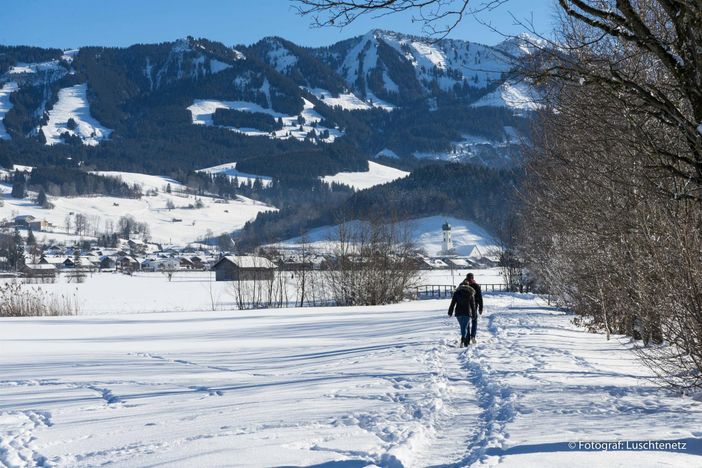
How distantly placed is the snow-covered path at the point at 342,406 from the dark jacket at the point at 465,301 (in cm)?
91

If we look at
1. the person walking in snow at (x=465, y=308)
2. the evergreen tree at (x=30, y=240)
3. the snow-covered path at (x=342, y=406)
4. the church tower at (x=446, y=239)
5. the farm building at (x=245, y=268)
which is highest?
the evergreen tree at (x=30, y=240)

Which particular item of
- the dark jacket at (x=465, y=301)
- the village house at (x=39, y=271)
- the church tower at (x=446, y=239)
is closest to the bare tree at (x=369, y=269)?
the dark jacket at (x=465, y=301)

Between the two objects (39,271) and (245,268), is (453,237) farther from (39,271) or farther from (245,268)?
(245,268)

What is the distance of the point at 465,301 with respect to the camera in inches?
674

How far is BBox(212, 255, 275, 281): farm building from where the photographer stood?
57.6 meters

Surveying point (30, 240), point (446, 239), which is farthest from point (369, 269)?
point (30, 240)

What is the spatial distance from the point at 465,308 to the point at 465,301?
19 centimetres

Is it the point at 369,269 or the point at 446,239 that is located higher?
the point at 446,239

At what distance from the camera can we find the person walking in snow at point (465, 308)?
17.0 m

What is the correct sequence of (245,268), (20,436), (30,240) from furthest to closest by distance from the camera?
(30,240) < (245,268) < (20,436)

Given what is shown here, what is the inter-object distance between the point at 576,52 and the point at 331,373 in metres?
6.93

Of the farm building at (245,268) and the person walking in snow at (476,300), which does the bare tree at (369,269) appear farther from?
the person walking in snow at (476,300)

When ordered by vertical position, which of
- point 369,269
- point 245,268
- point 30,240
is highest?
point 30,240

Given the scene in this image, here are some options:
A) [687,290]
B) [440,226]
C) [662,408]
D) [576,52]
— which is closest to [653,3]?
[576,52]
